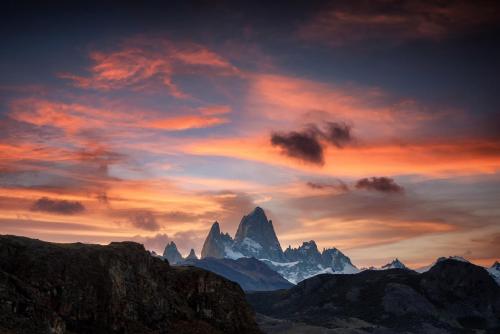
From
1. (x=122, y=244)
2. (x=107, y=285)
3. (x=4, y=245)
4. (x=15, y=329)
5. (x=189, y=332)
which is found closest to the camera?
(x=15, y=329)

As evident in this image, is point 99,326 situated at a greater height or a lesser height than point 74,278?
lesser

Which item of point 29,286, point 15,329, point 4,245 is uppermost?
point 4,245

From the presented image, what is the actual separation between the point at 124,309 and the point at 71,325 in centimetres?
2090

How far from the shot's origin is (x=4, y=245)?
488 feet

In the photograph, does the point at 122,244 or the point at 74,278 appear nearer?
the point at 74,278

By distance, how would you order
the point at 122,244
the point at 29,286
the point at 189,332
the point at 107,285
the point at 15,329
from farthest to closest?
the point at 122,244 → the point at 189,332 → the point at 107,285 → the point at 29,286 → the point at 15,329

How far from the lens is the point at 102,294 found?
157750mm

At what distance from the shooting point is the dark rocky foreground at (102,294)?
13038 centimetres

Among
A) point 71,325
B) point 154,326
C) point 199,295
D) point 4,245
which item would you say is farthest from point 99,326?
point 199,295

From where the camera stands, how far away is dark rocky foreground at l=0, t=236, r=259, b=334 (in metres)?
130

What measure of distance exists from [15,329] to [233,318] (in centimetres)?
8753

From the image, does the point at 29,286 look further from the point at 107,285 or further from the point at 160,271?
the point at 160,271

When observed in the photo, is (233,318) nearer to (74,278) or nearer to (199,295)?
(199,295)

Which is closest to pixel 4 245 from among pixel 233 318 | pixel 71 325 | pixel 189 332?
pixel 71 325
